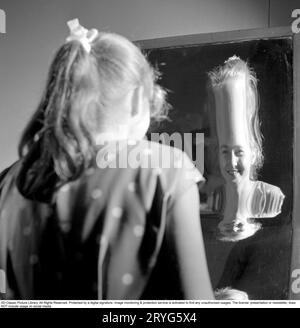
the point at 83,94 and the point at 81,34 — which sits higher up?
the point at 81,34

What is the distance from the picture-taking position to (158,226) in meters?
1.27

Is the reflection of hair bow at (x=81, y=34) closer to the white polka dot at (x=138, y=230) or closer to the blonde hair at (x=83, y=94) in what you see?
the blonde hair at (x=83, y=94)

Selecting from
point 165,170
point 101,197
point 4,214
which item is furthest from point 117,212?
point 4,214

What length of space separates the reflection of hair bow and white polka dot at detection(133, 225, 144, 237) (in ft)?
1.55

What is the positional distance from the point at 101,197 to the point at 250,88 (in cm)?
48

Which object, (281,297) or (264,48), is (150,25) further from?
(281,297)

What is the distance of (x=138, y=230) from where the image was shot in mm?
1271

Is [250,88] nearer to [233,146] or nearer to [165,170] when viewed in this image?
[233,146]

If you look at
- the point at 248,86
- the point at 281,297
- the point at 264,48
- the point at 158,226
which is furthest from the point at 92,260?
the point at 264,48

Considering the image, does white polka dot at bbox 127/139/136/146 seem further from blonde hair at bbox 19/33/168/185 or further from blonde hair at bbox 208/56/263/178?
blonde hair at bbox 208/56/263/178

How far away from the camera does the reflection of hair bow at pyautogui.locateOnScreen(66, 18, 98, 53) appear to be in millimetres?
1315

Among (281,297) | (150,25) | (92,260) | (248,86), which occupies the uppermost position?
(150,25)

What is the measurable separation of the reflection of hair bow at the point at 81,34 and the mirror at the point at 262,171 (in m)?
0.26

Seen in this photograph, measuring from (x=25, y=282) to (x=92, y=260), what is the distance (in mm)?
198
